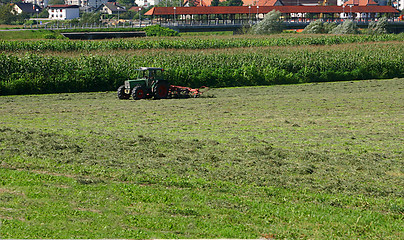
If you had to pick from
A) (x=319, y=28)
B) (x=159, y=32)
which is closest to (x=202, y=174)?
(x=159, y=32)

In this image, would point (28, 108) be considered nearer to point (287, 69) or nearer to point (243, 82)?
point (243, 82)

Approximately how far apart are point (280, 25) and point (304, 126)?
8460 cm

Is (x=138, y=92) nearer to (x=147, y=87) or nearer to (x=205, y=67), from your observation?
(x=147, y=87)

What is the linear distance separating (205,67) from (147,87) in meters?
11.1

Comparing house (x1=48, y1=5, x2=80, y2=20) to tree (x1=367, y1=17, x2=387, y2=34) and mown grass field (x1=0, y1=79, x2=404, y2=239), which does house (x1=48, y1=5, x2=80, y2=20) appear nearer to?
tree (x1=367, y1=17, x2=387, y2=34)

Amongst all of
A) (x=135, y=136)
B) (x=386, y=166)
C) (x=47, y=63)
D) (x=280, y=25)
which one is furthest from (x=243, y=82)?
(x=280, y=25)

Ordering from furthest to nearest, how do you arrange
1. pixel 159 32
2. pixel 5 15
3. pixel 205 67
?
1. pixel 5 15
2. pixel 159 32
3. pixel 205 67

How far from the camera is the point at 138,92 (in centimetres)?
2839

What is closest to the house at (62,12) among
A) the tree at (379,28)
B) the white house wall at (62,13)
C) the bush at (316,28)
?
the white house wall at (62,13)

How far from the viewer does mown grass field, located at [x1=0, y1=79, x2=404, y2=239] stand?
9.41m

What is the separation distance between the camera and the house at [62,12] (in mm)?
193188

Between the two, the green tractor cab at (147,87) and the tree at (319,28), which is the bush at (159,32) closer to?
the tree at (319,28)

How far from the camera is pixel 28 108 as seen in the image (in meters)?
25.5

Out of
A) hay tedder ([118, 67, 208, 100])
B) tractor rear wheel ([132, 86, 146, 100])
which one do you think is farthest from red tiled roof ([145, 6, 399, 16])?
tractor rear wheel ([132, 86, 146, 100])
